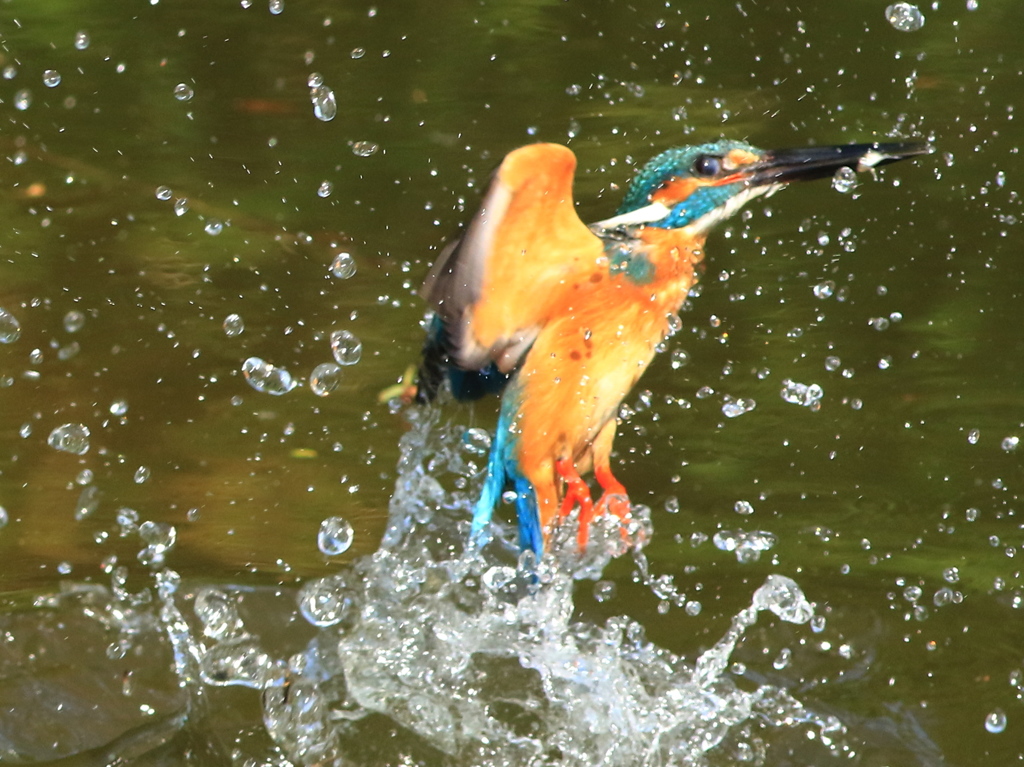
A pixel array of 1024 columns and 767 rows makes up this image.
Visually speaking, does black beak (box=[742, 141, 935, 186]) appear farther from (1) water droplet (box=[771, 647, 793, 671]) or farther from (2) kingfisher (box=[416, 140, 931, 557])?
(1) water droplet (box=[771, 647, 793, 671])

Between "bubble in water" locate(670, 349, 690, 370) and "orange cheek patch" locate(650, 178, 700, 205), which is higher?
"orange cheek patch" locate(650, 178, 700, 205)

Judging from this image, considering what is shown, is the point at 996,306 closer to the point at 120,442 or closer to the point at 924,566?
the point at 924,566

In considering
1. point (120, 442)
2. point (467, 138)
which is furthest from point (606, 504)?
point (120, 442)

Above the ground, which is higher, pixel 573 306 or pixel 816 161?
pixel 816 161

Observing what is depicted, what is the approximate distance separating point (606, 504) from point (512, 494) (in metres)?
0.15

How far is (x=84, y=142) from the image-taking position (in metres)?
2.38

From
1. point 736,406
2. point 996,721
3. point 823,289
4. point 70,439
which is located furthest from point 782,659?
point 70,439

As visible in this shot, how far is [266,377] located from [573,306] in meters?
0.84

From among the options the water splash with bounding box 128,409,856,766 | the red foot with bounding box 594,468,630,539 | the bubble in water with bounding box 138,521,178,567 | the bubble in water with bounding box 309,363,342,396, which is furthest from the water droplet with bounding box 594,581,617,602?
the bubble in water with bounding box 138,521,178,567

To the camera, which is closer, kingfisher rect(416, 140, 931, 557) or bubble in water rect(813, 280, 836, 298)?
kingfisher rect(416, 140, 931, 557)

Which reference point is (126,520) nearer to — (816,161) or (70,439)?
(70,439)

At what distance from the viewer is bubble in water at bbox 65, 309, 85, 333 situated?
2.36 metres

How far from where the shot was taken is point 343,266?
92.9 inches

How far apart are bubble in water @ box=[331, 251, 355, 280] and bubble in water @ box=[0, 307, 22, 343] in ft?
2.02
